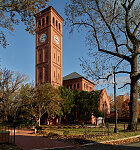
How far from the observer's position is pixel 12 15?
9281 millimetres

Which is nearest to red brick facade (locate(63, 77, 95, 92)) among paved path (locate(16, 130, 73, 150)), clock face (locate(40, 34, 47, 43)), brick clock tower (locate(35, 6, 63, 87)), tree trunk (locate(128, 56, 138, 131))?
brick clock tower (locate(35, 6, 63, 87))

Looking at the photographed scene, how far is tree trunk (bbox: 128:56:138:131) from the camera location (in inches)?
595

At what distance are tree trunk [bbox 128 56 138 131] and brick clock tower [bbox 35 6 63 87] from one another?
28.8 m

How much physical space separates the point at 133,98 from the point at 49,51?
32568 millimetres

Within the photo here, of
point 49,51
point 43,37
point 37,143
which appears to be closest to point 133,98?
point 37,143

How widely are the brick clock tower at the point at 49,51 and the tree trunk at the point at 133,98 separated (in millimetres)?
28771

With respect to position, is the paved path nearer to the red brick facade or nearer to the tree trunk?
the tree trunk

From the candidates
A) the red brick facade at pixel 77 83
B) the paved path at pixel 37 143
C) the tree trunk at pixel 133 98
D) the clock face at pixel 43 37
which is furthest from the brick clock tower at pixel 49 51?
the paved path at pixel 37 143

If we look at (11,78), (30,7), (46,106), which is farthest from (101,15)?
(11,78)

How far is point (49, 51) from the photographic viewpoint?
44.4m

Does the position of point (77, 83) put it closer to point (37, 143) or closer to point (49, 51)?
point (49, 51)

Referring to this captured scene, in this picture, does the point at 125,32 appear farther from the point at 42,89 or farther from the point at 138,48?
the point at 42,89

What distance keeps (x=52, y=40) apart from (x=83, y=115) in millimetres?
23832

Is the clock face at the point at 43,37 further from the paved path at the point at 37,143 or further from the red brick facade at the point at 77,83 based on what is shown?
the paved path at the point at 37,143
